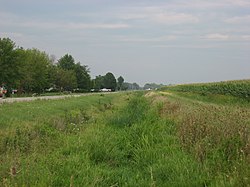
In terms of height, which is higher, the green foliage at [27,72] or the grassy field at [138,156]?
the green foliage at [27,72]

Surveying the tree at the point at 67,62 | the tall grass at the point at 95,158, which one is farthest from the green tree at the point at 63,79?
the tall grass at the point at 95,158

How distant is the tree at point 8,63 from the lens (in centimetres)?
5528

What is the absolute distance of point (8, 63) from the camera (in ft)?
186

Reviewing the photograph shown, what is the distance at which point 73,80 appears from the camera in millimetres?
102188

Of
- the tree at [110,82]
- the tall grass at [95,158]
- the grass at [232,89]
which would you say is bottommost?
the tall grass at [95,158]

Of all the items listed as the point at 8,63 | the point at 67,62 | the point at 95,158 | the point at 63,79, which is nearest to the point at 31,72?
the point at 8,63

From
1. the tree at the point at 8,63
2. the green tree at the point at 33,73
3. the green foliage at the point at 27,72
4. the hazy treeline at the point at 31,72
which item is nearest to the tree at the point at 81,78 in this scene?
the hazy treeline at the point at 31,72

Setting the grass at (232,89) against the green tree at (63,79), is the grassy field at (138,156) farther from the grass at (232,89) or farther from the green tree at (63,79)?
the green tree at (63,79)

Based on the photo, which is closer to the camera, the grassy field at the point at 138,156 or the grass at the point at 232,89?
the grassy field at the point at 138,156

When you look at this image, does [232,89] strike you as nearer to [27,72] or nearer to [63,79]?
[27,72]

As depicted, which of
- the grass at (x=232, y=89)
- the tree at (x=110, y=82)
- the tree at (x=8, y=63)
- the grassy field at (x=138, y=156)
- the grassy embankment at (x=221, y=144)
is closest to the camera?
the grassy embankment at (x=221, y=144)

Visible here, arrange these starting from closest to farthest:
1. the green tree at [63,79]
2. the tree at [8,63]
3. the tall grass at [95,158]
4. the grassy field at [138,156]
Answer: the grassy field at [138,156]
the tall grass at [95,158]
the tree at [8,63]
the green tree at [63,79]

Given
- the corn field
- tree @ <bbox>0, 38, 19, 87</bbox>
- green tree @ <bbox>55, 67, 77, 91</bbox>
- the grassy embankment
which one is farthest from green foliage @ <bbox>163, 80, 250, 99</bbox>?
green tree @ <bbox>55, 67, 77, 91</bbox>

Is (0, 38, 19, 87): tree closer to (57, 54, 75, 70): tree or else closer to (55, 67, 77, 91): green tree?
(55, 67, 77, 91): green tree
